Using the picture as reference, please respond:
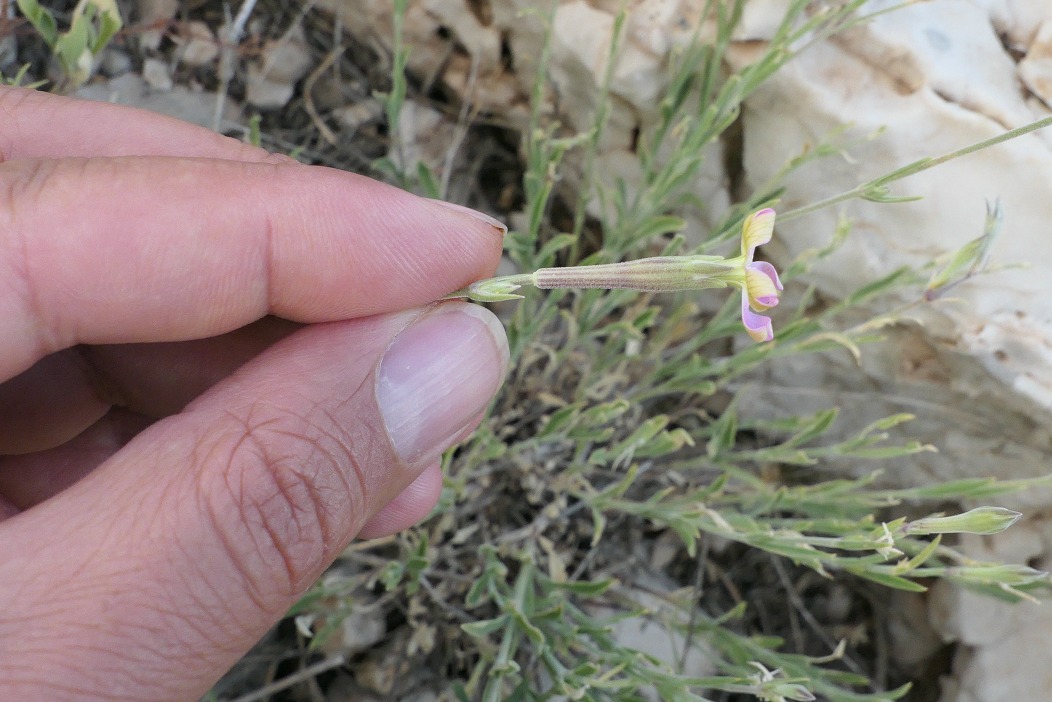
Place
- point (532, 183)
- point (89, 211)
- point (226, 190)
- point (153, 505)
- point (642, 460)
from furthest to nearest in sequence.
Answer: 1. point (642, 460)
2. point (532, 183)
3. point (226, 190)
4. point (89, 211)
5. point (153, 505)

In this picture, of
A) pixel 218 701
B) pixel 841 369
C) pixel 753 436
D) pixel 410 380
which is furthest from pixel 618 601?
pixel 410 380

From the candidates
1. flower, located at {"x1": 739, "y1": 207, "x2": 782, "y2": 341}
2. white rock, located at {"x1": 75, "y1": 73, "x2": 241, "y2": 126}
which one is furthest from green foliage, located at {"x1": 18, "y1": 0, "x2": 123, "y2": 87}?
flower, located at {"x1": 739, "y1": 207, "x2": 782, "y2": 341}

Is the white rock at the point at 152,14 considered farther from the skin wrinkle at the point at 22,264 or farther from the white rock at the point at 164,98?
the skin wrinkle at the point at 22,264

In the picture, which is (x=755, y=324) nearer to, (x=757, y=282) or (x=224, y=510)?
(x=757, y=282)

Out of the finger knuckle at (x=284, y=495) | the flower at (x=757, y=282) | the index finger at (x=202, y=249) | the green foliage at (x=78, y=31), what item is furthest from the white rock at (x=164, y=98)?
the flower at (x=757, y=282)

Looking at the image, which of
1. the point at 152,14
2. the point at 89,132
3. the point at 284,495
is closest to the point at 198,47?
the point at 152,14

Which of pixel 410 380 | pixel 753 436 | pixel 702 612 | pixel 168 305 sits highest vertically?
pixel 168 305

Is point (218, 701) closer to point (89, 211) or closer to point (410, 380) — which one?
point (410, 380)
